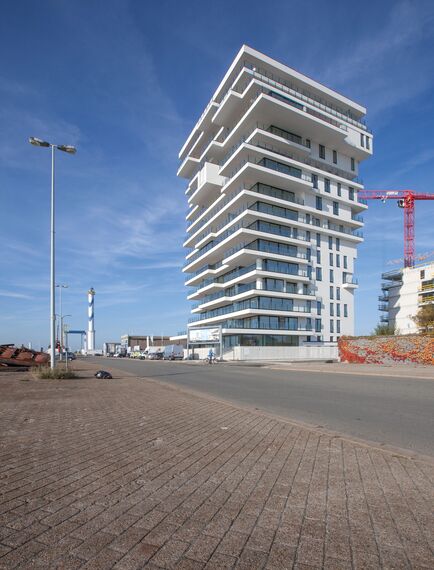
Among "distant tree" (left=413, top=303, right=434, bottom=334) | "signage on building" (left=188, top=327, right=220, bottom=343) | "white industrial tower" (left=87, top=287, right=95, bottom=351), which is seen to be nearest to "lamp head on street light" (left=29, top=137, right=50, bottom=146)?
"signage on building" (left=188, top=327, right=220, bottom=343)

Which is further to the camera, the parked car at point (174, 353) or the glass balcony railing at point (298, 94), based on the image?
the parked car at point (174, 353)

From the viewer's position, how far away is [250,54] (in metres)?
55.2

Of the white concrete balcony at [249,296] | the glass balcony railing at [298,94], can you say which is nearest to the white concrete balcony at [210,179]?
the glass balcony railing at [298,94]

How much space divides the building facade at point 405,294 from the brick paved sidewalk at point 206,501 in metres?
83.5

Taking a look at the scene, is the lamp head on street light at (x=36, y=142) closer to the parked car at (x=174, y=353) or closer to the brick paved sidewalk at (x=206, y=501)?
the brick paved sidewalk at (x=206, y=501)

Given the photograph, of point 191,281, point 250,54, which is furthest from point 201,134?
point 191,281

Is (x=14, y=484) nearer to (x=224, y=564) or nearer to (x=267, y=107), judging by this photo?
(x=224, y=564)

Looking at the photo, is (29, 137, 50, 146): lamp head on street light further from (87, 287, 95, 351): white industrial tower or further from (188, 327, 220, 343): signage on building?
(87, 287, 95, 351): white industrial tower

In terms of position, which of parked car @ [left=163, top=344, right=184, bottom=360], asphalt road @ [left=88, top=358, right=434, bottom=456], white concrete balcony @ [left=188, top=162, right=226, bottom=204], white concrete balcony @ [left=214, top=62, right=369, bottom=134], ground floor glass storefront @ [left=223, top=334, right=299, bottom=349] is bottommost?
parked car @ [left=163, top=344, right=184, bottom=360]

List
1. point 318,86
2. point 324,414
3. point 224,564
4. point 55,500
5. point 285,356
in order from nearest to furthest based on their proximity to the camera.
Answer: point 224,564 → point 55,500 → point 324,414 → point 285,356 → point 318,86

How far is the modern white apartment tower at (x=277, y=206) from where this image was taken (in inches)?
2095

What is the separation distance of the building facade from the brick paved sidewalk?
8348 centimetres

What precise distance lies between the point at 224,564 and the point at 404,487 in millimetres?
2323

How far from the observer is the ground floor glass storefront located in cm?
5181
